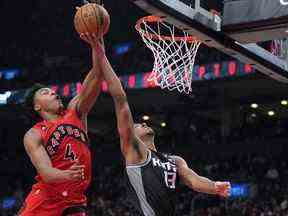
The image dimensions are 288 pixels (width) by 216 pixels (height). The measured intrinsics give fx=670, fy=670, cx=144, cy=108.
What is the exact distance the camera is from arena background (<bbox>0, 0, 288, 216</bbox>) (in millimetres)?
17641

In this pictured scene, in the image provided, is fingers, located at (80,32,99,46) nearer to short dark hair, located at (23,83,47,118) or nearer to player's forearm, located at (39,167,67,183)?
short dark hair, located at (23,83,47,118)

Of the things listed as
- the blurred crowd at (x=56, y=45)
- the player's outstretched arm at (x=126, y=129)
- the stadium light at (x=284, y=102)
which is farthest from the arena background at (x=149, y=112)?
the player's outstretched arm at (x=126, y=129)

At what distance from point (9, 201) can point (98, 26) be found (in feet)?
60.8

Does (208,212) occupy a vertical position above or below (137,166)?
below

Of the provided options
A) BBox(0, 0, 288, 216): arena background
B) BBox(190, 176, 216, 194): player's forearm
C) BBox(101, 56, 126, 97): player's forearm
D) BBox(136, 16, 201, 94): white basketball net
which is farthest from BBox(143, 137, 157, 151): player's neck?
BBox(0, 0, 288, 216): arena background

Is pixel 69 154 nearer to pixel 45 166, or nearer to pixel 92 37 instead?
pixel 45 166

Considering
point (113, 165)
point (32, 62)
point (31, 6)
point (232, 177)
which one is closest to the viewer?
→ point (232, 177)

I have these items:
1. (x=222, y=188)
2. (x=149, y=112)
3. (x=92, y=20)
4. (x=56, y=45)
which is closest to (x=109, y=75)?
(x=92, y=20)

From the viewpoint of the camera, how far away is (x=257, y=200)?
53.7ft

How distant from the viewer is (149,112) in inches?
909

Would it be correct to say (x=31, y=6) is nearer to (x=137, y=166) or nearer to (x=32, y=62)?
(x=32, y=62)

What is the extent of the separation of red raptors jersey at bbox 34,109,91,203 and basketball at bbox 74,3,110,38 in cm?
65

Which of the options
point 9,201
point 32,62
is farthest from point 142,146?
point 32,62

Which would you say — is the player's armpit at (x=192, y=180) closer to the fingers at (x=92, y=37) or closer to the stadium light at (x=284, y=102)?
the fingers at (x=92, y=37)
